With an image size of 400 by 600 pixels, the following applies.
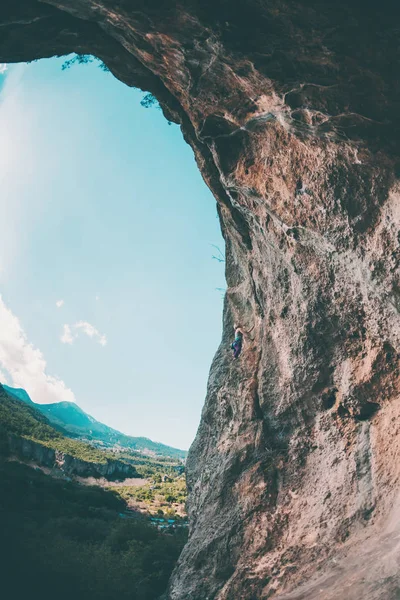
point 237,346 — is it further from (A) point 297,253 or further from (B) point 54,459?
(B) point 54,459

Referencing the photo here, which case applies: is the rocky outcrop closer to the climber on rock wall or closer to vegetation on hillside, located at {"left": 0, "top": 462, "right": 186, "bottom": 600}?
vegetation on hillside, located at {"left": 0, "top": 462, "right": 186, "bottom": 600}

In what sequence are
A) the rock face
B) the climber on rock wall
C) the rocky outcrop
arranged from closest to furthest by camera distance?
the rock face → the climber on rock wall → the rocky outcrop

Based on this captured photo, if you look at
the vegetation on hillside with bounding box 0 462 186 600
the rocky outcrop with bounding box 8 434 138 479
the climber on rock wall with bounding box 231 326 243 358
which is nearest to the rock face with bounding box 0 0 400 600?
the climber on rock wall with bounding box 231 326 243 358

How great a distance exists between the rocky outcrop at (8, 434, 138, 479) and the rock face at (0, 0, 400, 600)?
129 feet

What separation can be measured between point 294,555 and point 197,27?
46.4ft

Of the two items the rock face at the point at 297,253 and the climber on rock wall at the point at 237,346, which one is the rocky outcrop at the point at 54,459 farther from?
the rock face at the point at 297,253

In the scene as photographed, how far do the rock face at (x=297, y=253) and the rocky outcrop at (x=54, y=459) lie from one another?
3943 cm

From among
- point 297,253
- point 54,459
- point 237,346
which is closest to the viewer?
point 297,253

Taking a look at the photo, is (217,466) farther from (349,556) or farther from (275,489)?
(349,556)

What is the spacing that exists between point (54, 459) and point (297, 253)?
55785 mm

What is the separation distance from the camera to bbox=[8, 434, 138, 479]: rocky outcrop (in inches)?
1941

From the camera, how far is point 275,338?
47.1ft

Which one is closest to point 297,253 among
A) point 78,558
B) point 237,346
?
point 237,346

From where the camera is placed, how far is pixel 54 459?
184 ft
